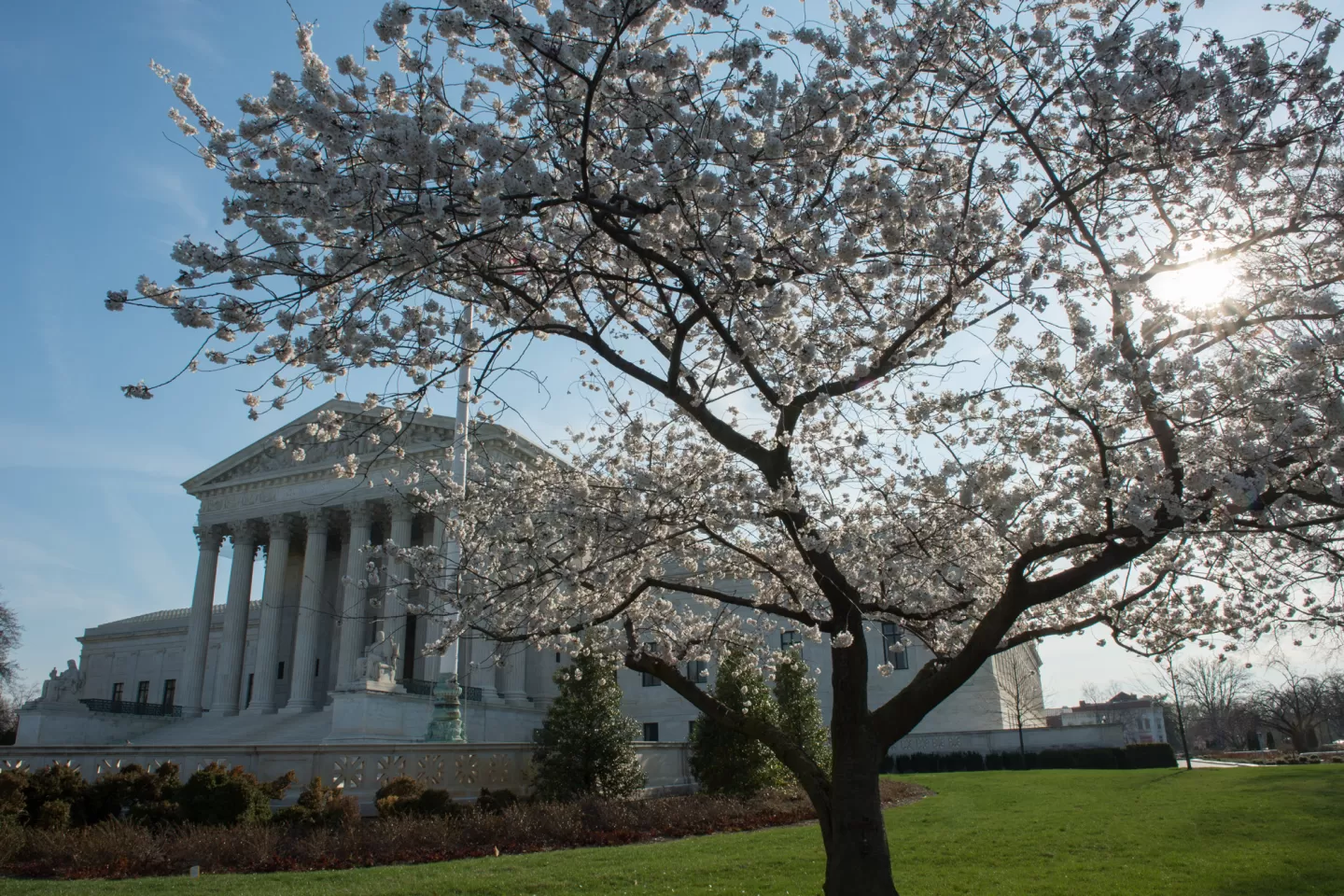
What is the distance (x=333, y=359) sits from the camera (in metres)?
7.59

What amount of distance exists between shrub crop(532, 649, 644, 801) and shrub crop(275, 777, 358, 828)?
6139 mm

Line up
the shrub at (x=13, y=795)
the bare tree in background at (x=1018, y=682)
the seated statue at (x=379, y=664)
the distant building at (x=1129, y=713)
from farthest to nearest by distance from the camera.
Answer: the distant building at (x=1129, y=713), the bare tree in background at (x=1018, y=682), the seated statue at (x=379, y=664), the shrub at (x=13, y=795)

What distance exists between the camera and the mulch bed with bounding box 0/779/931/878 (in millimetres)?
11781

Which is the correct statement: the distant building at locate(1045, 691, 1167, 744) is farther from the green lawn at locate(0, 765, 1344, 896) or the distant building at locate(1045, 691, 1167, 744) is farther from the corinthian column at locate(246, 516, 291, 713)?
the green lawn at locate(0, 765, 1344, 896)

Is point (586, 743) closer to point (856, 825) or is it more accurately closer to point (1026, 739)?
point (856, 825)

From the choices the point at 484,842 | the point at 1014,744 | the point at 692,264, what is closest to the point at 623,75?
the point at 692,264

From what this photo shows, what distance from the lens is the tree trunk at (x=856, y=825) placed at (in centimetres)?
722

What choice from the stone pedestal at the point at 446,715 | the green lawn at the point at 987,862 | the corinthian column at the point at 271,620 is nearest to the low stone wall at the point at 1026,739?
the green lawn at the point at 987,862

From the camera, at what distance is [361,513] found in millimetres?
42000

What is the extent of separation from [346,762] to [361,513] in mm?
24999

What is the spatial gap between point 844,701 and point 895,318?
3.41 meters

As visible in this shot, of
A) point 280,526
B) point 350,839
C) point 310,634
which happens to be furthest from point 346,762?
point 280,526

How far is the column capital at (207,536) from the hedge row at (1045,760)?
3436cm

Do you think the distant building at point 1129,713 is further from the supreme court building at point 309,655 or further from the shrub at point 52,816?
the shrub at point 52,816
